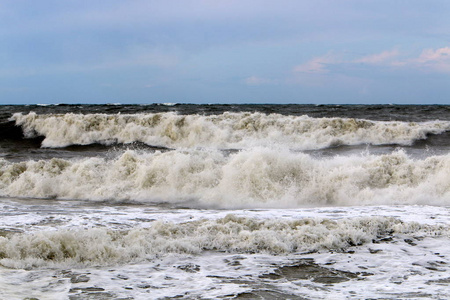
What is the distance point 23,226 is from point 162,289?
3311 millimetres

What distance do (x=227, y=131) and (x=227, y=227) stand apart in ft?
44.9

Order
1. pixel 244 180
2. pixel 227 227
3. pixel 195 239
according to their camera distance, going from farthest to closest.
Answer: pixel 244 180, pixel 227 227, pixel 195 239

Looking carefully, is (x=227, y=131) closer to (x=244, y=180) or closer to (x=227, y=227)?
(x=244, y=180)

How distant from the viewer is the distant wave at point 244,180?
991 cm

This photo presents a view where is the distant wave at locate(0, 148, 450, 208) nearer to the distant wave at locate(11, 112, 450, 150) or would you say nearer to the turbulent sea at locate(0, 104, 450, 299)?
the turbulent sea at locate(0, 104, 450, 299)

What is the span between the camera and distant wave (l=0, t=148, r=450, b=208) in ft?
32.5

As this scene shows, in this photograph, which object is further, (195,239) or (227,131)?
(227,131)

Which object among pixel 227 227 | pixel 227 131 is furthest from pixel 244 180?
pixel 227 131

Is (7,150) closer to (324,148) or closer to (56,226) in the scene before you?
(324,148)

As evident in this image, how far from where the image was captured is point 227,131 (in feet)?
66.4

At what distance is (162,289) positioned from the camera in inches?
184

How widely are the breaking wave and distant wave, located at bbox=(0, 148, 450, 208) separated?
8.98ft

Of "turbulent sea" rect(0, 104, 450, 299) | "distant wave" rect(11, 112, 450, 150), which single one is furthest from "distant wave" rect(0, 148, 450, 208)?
"distant wave" rect(11, 112, 450, 150)

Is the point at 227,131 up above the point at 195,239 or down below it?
above
